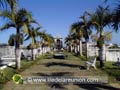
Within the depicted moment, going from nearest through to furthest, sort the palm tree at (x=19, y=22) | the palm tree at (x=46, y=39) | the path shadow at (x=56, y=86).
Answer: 1. the path shadow at (x=56, y=86)
2. the palm tree at (x=19, y=22)
3. the palm tree at (x=46, y=39)

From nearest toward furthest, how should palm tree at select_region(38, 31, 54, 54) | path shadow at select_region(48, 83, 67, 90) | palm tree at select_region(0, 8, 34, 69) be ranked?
path shadow at select_region(48, 83, 67, 90)
palm tree at select_region(0, 8, 34, 69)
palm tree at select_region(38, 31, 54, 54)

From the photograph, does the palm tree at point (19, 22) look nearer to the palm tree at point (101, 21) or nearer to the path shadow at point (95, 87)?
the palm tree at point (101, 21)

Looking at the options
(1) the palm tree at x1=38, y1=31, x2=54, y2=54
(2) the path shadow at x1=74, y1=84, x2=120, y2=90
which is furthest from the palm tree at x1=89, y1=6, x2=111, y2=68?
(1) the palm tree at x1=38, y1=31, x2=54, y2=54

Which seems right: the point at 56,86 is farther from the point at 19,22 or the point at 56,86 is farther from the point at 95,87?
the point at 19,22

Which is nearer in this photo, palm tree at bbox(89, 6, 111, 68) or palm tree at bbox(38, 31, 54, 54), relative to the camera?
palm tree at bbox(89, 6, 111, 68)

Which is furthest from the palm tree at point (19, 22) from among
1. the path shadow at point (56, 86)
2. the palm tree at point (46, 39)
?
the palm tree at point (46, 39)

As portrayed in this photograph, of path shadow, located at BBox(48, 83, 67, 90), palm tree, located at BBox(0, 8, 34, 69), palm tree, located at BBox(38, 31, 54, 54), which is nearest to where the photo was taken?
path shadow, located at BBox(48, 83, 67, 90)

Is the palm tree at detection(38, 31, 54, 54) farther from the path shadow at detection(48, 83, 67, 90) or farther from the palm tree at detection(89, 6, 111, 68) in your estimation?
the path shadow at detection(48, 83, 67, 90)

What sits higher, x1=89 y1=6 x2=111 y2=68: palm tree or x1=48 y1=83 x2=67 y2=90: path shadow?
x1=89 y1=6 x2=111 y2=68: palm tree

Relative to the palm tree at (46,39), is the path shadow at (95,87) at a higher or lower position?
lower

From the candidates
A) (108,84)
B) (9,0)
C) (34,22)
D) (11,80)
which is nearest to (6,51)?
(34,22)

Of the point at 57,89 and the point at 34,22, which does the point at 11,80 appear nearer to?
the point at 57,89

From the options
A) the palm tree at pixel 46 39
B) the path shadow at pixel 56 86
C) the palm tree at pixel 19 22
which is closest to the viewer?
the path shadow at pixel 56 86

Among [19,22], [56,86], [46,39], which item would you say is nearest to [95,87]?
[56,86]
